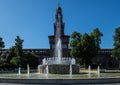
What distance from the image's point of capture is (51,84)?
62.1 ft

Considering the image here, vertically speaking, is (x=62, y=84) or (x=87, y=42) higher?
(x=87, y=42)

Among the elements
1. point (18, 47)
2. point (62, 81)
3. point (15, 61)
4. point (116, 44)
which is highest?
point (116, 44)

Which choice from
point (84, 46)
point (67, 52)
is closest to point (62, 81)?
point (84, 46)

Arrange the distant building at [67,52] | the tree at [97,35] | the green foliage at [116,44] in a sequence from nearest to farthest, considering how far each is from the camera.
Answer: the green foliage at [116,44] < the tree at [97,35] < the distant building at [67,52]

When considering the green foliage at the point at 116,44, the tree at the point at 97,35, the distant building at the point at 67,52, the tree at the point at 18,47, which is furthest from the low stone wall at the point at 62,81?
the distant building at the point at 67,52

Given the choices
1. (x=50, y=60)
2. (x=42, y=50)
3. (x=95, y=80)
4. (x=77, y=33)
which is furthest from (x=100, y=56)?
(x=95, y=80)

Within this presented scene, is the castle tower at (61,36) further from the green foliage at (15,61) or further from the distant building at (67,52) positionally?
the green foliage at (15,61)

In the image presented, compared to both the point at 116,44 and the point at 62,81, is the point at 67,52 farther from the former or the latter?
the point at 62,81

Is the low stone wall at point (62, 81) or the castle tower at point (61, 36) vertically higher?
the castle tower at point (61, 36)

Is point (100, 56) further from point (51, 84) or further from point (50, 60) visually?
point (51, 84)

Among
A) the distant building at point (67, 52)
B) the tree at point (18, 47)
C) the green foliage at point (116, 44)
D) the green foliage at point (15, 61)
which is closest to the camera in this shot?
the green foliage at point (116, 44)

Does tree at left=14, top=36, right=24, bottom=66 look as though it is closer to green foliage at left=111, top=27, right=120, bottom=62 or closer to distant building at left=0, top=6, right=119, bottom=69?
distant building at left=0, top=6, right=119, bottom=69

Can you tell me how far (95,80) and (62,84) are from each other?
2.18 meters

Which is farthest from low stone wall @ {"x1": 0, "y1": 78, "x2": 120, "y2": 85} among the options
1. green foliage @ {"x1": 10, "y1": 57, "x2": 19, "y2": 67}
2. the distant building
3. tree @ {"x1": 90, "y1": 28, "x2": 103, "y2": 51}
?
the distant building
